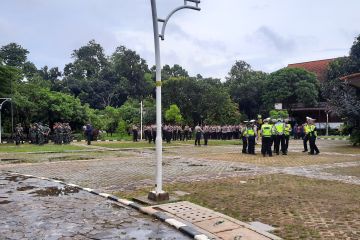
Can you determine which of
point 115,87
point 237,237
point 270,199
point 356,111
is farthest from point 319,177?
point 115,87

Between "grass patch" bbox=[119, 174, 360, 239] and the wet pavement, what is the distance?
1280 mm

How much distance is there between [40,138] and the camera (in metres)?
30.5

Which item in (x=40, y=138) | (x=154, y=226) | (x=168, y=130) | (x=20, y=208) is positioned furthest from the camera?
(x=168, y=130)

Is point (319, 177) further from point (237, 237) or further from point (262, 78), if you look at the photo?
point (262, 78)

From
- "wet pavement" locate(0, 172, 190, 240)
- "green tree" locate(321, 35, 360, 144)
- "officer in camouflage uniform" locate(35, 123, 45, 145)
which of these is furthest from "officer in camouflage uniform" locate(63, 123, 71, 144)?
"wet pavement" locate(0, 172, 190, 240)

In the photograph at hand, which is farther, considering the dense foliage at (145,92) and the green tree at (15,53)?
the green tree at (15,53)

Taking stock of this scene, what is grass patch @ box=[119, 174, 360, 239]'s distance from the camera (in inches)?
259

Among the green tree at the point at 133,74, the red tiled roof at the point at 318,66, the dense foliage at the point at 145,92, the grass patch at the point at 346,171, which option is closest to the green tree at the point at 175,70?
the dense foliage at the point at 145,92

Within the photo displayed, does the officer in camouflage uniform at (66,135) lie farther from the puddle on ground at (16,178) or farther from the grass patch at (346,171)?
the grass patch at (346,171)

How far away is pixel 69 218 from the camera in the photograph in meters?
7.42

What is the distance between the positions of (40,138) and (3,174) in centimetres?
1713

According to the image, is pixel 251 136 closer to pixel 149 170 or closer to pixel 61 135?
pixel 149 170

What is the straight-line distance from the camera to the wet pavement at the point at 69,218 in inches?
252

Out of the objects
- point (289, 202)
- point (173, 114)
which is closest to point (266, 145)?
point (289, 202)
